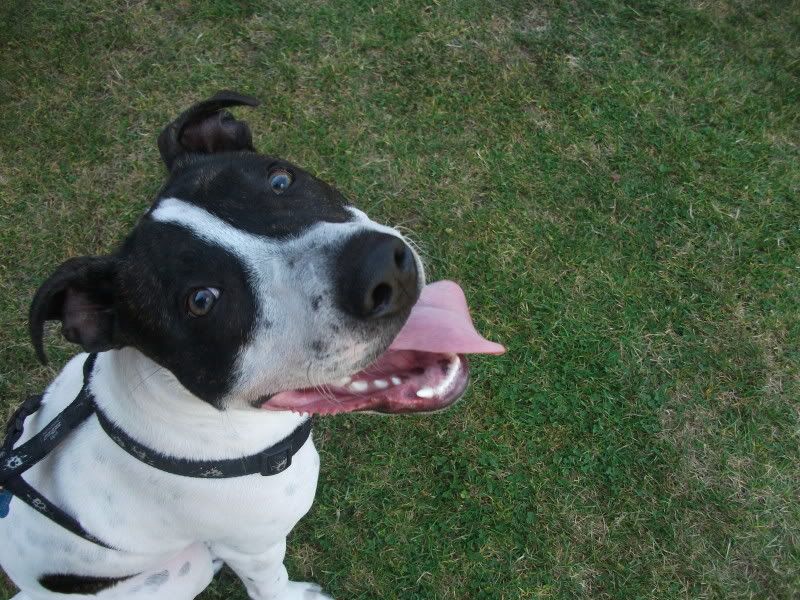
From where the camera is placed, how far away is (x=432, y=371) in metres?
2.63

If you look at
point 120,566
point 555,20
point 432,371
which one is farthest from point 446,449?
point 555,20

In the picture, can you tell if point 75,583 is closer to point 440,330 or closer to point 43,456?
point 43,456

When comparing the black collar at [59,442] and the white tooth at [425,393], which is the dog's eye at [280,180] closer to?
the white tooth at [425,393]

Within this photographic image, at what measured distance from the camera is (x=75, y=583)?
276 cm

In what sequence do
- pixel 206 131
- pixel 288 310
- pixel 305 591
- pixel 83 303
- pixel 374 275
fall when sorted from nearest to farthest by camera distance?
pixel 374 275 < pixel 288 310 < pixel 83 303 < pixel 206 131 < pixel 305 591

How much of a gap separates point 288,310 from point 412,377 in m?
0.60

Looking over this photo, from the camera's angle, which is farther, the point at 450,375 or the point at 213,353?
the point at 450,375

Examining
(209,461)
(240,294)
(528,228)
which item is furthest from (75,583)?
(528,228)

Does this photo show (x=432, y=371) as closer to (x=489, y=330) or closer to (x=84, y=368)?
(x=84, y=368)

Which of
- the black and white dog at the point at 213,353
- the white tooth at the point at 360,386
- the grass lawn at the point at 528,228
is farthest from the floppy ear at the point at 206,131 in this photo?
the grass lawn at the point at 528,228

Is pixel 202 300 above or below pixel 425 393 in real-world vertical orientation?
above

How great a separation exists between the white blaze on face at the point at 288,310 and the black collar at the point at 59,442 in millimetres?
407

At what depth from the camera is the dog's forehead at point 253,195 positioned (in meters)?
2.47

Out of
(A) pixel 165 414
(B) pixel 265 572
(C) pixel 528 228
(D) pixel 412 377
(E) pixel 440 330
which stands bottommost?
(B) pixel 265 572
